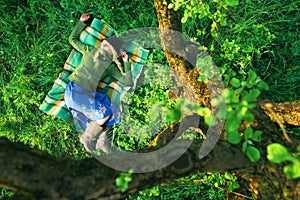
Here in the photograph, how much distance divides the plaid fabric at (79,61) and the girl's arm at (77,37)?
0.05 meters

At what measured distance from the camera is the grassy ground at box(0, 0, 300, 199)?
344 cm

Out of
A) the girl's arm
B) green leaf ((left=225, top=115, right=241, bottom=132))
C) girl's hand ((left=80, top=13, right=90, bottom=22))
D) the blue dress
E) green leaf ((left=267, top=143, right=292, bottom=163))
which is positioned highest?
green leaf ((left=267, top=143, right=292, bottom=163))

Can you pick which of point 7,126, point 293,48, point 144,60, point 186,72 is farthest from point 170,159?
point 7,126

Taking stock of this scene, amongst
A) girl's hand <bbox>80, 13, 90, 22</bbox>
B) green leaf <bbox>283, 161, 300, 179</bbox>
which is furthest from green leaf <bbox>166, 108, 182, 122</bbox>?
girl's hand <bbox>80, 13, 90, 22</bbox>

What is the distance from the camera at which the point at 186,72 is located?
8.73ft

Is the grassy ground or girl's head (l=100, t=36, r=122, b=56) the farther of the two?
the grassy ground

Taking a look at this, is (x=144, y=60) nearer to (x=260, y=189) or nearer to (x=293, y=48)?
(x=293, y=48)

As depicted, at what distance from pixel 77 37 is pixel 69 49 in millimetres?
244

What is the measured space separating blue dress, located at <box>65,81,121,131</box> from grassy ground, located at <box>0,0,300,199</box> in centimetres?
47

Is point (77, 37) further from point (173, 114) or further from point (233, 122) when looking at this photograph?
point (233, 122)

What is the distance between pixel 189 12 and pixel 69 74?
1.64 m

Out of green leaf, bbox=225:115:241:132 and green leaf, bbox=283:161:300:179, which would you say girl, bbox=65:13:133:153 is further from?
green leaf, bbox=283:161:300:179

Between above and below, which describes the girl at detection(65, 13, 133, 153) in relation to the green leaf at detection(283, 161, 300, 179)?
below

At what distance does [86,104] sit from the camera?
3262mm
